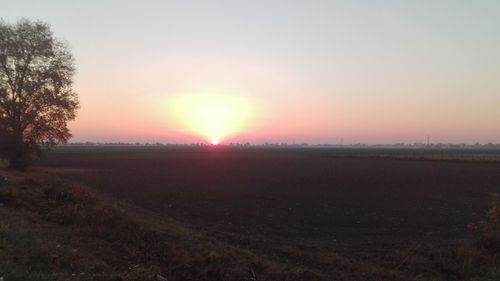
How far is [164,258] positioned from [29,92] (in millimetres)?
35000

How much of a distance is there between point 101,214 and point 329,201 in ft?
46.7

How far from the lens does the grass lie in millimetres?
9819

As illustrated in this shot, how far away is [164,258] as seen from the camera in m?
11.5

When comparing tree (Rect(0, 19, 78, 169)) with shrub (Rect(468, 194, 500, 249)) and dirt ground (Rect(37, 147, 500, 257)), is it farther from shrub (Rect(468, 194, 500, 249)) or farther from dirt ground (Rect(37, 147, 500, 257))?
shrub (Rect(468, 194, 500, 249))

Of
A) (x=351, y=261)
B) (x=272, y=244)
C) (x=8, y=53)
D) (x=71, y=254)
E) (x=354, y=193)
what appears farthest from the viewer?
(x=8, y=53)

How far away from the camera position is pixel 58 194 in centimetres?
2141

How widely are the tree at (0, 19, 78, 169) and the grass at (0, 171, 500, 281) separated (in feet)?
93.2

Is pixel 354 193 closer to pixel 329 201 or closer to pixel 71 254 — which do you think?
pixel 329 201

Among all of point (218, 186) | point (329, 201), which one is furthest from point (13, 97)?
point (329, 201)

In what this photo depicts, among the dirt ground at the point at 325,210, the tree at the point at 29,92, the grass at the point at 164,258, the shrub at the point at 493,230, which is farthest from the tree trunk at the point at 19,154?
the shrub at the point at 493,230

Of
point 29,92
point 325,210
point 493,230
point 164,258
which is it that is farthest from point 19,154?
point 493,230

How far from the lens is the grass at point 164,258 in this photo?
982cm

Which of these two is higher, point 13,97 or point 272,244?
point 13,97

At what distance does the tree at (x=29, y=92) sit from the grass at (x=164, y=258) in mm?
28395
